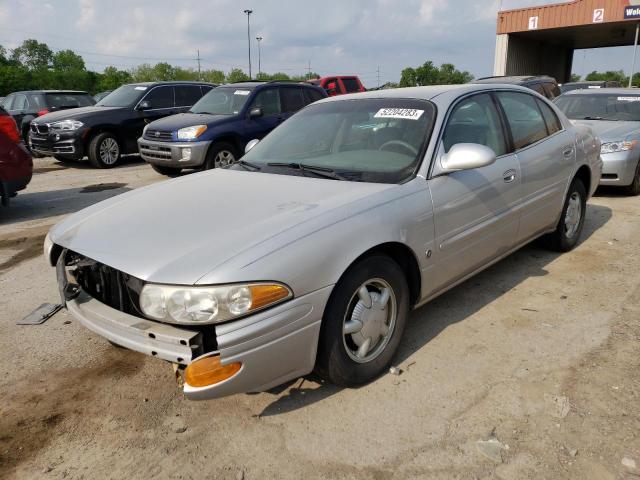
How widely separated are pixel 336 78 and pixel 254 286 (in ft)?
47.1

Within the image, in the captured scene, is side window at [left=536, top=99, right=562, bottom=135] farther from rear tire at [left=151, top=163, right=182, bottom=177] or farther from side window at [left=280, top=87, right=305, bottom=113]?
rear tire at [left=151, top=163, right=182, bottom=177]

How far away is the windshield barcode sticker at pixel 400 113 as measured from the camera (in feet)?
11.0

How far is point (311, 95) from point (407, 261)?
320 inches

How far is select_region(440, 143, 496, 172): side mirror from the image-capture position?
9.87ft

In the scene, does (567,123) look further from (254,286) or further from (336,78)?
(336,78)

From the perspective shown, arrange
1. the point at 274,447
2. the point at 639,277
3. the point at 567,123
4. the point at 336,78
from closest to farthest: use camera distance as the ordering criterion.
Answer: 1. the point at 274,447
2. the point at 639,277
3. the point at 567,123
4. the point at 336,78

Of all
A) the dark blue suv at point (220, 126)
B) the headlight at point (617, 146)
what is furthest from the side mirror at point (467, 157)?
the dark blue suv at point (220, 126)

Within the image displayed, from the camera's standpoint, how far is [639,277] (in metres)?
4.26

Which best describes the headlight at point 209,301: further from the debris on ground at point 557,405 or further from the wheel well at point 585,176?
the wheel well at point 585,176

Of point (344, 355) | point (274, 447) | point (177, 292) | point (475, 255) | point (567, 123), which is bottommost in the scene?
point (274, 447)

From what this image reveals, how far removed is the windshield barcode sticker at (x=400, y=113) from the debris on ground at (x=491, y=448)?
1961 mm

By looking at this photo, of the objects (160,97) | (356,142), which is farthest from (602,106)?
(160,97)

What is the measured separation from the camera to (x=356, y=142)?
3482 millimetres

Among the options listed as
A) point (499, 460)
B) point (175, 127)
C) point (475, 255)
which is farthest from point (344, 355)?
point (175, 127)
